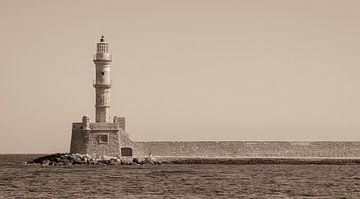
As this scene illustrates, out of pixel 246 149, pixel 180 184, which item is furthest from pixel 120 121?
pixel 180 184

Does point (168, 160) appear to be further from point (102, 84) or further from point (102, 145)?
point (102, 84)

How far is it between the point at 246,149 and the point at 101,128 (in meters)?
12.6

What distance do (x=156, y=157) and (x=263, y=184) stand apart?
26709 millimetres

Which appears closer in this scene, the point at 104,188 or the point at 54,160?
the point at 104,188

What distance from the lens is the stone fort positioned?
70.4 m

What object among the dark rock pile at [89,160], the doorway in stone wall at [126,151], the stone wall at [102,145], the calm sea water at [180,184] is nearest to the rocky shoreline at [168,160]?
the dark rock pile at [89,160]

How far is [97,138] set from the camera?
7088cm

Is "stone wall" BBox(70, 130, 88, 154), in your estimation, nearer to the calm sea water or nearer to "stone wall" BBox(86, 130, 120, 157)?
"stone wall" BBox(86, 130, 120, 157)

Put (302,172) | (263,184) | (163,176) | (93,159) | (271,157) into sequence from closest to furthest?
(263,184) < (163,176) < (302,172) < (93,159) < (271,157)

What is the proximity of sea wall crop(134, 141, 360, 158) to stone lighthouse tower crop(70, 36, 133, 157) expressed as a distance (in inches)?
132

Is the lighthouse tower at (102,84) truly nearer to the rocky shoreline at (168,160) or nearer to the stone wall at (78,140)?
the stone wall at (78,140)

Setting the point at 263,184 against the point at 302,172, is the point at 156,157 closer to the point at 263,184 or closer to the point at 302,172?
the point at 302,172

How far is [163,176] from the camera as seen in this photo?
56.2m

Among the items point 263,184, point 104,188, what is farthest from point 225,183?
point 104,188
